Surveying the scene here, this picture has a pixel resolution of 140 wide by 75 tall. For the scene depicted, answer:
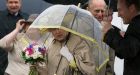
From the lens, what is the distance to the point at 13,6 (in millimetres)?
8445

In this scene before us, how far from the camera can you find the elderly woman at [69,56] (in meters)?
5.14

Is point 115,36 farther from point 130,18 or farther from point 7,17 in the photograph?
point 7,17

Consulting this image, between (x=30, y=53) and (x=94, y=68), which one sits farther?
(x=30, y=53)

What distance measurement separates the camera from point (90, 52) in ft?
17.1

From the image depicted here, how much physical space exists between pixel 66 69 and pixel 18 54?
1.57 meters

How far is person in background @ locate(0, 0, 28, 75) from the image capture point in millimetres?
8238

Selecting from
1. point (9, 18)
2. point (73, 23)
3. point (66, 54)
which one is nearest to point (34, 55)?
point (66, 54)

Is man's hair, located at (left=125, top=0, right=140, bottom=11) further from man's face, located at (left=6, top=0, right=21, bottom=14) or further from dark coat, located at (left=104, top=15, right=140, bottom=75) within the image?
man's face, located at (left=6, top=0, right=21, bottom=14)

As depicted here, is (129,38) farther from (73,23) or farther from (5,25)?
(5,25)

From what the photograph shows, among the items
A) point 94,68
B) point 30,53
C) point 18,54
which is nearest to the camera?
point 94,68

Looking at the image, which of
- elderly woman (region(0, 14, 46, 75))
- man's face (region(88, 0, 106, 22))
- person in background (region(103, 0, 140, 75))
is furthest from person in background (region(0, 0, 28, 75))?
person in background (region(103, 0, 140, 75))

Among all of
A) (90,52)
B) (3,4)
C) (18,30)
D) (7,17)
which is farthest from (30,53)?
(3,4)

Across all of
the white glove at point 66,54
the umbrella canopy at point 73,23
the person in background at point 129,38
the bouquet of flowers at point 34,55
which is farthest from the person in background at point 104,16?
the bouquet of flowers at point 34,55

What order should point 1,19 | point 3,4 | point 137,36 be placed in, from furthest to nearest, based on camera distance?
point 3,4, point 1,19, point 137,36
